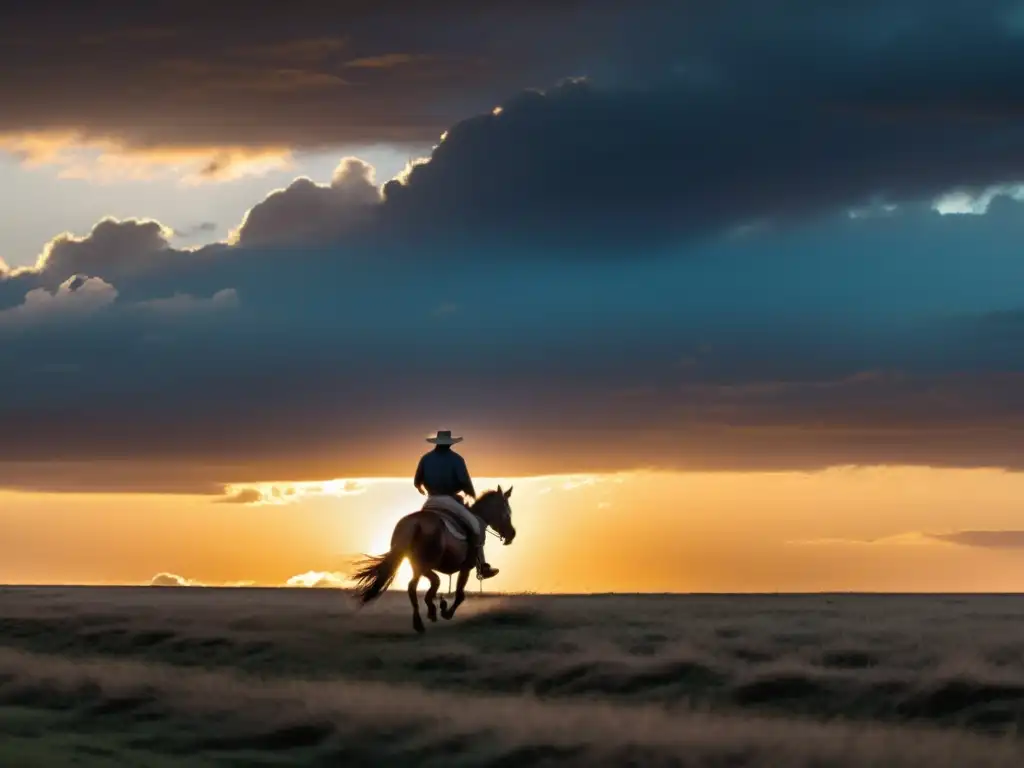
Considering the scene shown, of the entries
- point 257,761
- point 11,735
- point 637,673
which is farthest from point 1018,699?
point 11,735

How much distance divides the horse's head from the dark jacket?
212 cm

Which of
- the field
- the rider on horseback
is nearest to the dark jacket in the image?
the rider on horseback

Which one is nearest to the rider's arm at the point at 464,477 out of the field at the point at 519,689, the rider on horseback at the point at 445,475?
the rider on horseback at the point at 445,475

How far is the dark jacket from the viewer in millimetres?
37312

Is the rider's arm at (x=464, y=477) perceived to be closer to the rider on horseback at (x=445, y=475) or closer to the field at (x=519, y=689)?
the rider on horseback at (x=445, y=475)

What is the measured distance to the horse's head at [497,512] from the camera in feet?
129

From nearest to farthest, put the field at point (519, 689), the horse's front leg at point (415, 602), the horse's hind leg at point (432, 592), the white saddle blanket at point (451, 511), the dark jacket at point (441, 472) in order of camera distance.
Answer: the field at point (519, 689)
the horse's front leg at point (415, 602)
the horse's hind leg at point (432, 592)
the white saddle blanket at point (451, 511)
the dark jacket at point (441, 472)

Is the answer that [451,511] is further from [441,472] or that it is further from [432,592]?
[432,592]

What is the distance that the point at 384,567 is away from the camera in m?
35.7

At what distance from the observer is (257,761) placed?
20.5 metres

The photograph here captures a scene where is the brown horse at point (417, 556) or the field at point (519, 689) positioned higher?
the brown horse at point (417, 556)

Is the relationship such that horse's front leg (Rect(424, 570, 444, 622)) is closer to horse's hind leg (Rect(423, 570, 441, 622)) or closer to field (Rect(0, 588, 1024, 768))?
horse's hind leg (Rect(423, 570, 441, 622))

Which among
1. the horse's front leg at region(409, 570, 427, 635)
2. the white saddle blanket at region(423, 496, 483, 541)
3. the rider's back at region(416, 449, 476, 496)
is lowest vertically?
the horse's front leg at region(409, 570, 427, 635)

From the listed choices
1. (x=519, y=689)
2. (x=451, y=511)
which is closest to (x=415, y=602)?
(x=451, y=511)
